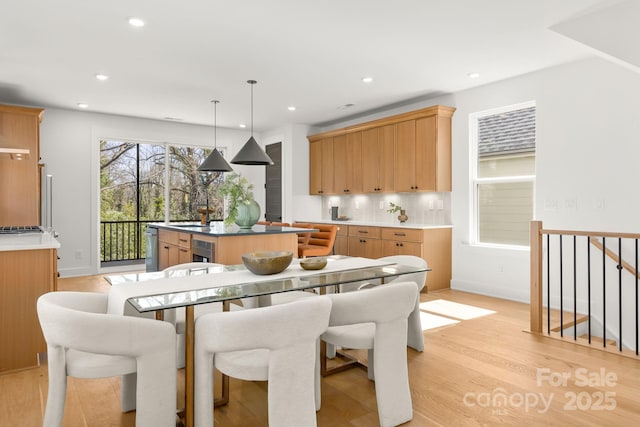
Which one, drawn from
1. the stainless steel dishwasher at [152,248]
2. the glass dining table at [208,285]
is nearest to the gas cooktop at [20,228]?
the stainless steel dishwasher at [152,248]

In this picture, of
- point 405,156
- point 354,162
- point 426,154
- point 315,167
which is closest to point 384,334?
A: point 426,154

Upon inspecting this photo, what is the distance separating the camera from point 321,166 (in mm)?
7645

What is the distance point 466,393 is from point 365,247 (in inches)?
145

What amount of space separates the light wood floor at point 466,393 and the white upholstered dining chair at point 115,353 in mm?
553

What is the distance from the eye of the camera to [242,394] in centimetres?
250

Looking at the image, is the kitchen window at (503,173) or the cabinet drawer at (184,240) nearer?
the cabinet drawer at (184,240)

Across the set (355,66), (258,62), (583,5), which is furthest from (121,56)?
(583,5)

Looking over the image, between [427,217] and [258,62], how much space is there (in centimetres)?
326

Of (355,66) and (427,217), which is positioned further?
(427,217)

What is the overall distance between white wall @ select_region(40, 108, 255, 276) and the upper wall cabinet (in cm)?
356

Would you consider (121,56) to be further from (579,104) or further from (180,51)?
(579,104)

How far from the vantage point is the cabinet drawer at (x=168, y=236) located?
204 inches

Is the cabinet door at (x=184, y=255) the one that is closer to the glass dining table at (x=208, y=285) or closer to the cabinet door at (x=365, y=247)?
the glass dining table at (x=208, y=285)

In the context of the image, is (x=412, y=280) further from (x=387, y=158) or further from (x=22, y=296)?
(x=387, y=158)
